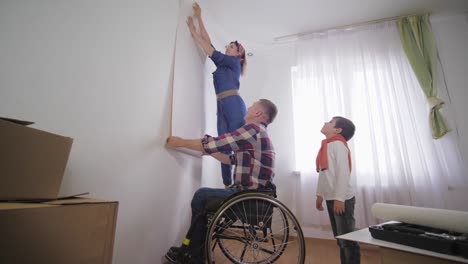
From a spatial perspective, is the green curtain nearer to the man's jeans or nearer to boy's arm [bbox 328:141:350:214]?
boy's arm [bbox 328:141:350:214]

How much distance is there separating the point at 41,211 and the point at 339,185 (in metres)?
1.47

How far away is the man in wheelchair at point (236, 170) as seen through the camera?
1.07 metres

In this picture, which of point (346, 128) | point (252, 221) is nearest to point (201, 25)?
point (346, 128)

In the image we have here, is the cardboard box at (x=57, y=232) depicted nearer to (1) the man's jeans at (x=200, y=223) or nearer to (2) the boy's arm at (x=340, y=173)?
(1) the man's jeans at (x=200, y=223)

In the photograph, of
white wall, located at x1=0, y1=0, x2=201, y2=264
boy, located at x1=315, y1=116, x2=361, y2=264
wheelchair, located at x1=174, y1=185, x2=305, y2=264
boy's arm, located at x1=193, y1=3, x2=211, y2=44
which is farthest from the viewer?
boy's arm, located at x1=193, y1=3, x2=211, y2=44

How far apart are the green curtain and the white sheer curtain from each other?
0.07m

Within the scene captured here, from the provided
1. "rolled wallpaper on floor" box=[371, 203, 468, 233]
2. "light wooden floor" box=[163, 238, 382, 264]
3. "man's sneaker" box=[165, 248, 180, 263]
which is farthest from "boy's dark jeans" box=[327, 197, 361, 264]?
"man's sneaker" box=[165, 248, 180, 263]

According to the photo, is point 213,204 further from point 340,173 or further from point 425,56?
A: point 425,56

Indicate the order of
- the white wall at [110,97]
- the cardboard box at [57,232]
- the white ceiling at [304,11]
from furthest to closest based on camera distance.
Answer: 1. the white ceiling at [304,11]
2. the white wall at [110,97]
3. the cardboard box at [57,232]

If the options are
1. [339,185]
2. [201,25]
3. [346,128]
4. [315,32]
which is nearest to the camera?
[339,185]

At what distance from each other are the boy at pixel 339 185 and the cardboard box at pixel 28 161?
56.9 inches

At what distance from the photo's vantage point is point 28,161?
0.50 metres

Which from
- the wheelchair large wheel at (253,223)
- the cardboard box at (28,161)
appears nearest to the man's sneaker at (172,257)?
the wheelchair large wheel at (253,223)

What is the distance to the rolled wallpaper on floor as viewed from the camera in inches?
20.9
